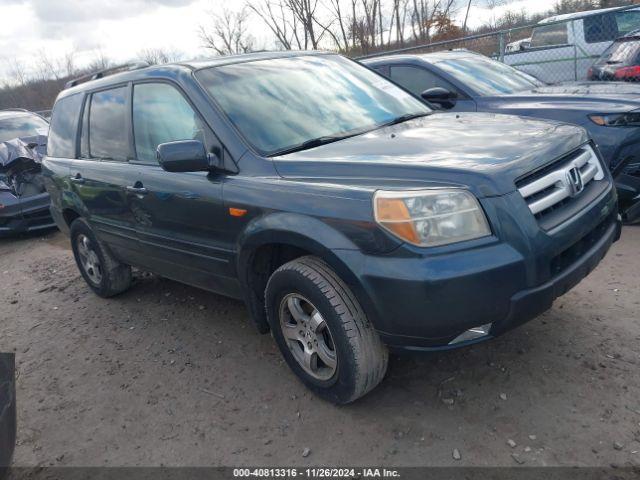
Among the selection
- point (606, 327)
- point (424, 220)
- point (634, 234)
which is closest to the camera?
point (424, 220)

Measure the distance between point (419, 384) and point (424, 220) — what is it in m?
1.10

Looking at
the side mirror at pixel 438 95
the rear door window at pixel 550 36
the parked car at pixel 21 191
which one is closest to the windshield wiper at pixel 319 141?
the side mirror at pixel 438 95

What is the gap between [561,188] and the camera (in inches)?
101

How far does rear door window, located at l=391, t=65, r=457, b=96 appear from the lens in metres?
5.84

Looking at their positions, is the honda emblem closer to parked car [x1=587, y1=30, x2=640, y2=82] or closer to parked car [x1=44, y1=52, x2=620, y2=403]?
parked car [x1=44, y1=52, x2=620, y2=403]

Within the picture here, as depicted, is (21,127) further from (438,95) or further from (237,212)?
(237,212)

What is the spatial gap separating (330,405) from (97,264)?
2.95 m

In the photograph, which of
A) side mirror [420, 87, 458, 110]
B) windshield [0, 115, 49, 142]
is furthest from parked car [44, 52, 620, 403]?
windshield [0, 115, 49, 142]

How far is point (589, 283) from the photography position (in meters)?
3.84

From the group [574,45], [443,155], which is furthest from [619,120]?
[574,45]

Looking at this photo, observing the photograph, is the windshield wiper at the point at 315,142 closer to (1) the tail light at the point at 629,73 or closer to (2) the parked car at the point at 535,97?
(2) the parked car at the point at 535,97

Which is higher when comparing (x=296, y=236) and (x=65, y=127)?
(x=65, y=127)

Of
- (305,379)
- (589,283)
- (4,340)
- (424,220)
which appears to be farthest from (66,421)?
(589,283)

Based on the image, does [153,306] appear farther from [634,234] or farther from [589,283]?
[634,234]
